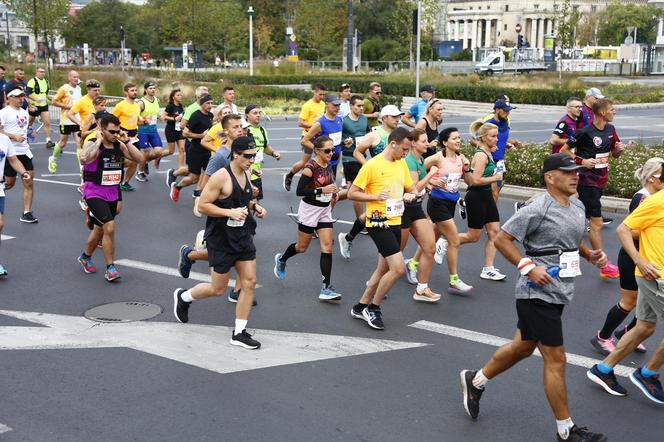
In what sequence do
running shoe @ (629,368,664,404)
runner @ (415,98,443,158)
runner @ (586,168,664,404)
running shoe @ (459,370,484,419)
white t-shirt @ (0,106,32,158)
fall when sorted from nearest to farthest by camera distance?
running shoe @ (459,370,484,419), runner @ (586,168,664,404), running shoe @ (629,368,664,404), runner @ (415,98,443,158), white t-shirt @ (0,106,32,158)

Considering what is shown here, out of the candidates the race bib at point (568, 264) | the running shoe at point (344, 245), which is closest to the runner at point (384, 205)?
the race bib at point (568, 264)

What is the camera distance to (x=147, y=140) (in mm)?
16125

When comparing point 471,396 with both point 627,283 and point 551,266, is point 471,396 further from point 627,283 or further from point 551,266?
point 627,283

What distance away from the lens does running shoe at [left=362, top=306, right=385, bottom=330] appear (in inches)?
310

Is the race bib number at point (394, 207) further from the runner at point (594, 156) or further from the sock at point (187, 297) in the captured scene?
the runner at point (594, 156)

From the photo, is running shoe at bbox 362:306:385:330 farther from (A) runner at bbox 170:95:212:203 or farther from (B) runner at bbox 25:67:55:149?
(B) runner at bbox 25:67:55:149

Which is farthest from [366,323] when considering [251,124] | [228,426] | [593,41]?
[593,41]

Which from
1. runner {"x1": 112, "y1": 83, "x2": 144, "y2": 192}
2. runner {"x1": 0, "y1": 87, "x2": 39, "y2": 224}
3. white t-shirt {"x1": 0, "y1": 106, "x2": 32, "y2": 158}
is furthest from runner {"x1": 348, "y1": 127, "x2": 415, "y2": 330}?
runner {"x1": 112, "y1": 83, "x2": 144, "y2": 192}

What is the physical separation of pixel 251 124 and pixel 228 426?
6.77 meters

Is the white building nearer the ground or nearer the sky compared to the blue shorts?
nearer the sky

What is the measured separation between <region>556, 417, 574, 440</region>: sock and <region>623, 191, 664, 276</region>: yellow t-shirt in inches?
57.3

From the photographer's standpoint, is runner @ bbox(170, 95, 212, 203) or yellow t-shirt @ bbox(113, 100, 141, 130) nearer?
runner @ bbox(170, 95, 212, 203)

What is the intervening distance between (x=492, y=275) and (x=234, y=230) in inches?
144

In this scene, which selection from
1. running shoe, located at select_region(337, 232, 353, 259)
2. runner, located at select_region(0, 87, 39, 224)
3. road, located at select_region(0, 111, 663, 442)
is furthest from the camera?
runner, located at select_region(0, 87, 39, 224)
